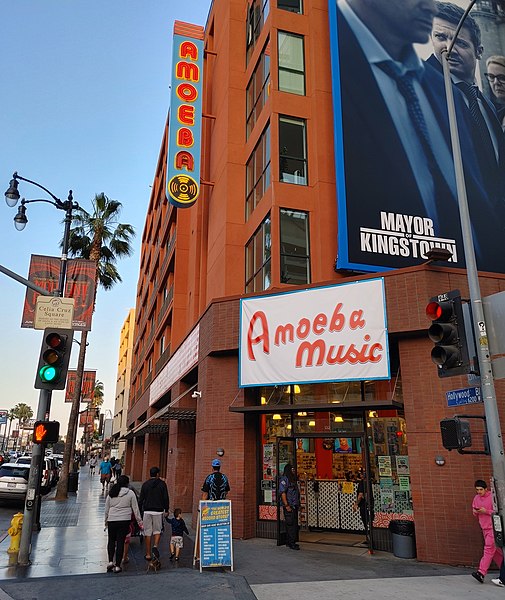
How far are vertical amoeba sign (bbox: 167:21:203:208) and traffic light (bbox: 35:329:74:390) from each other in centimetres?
942

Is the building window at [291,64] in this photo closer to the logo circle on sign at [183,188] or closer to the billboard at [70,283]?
the logo circle on sign at [183,188]

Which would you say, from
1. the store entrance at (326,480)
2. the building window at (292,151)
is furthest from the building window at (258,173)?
the store entrance at (326,480)

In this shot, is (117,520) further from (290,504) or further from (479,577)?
(479,577)

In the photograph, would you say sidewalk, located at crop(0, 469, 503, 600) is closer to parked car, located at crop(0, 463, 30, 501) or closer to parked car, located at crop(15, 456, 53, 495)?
parked car, located at crop(0, 463, 30, 501)

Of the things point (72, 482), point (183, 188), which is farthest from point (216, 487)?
point (72, 482)

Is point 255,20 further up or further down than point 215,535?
further up

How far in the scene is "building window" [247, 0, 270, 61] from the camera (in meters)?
18.6

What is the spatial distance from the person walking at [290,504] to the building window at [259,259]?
564cm

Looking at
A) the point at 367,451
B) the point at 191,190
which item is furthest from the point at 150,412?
the point at 367,451

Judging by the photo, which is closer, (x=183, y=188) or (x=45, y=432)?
(x=45, y=432)

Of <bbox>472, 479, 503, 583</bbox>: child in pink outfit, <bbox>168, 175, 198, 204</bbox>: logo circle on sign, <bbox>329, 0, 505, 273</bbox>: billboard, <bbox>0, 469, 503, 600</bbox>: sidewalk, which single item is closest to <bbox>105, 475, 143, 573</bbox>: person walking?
<bbox>0, 469, 503, 600</bbox>: sidewalk

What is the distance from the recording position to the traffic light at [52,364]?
10797mm

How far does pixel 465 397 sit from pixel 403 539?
4733 millimetres

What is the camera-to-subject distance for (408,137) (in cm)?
1705
